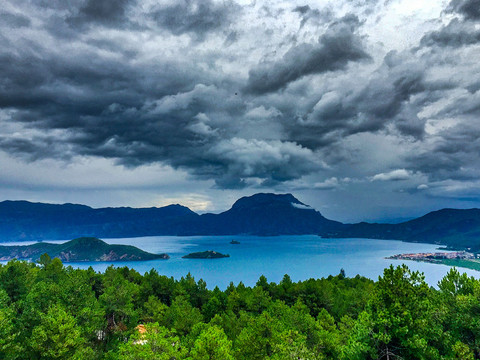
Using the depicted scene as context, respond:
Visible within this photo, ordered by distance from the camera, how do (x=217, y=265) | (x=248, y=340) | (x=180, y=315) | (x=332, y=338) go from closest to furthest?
1. (x=248, y=340)
2. (x=332, y=338)
3. (x=180, y=315)
4. (x=217, y=265)

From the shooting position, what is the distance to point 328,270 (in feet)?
516

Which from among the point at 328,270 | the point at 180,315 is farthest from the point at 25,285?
the point at 328,270

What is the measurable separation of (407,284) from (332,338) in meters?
13.5

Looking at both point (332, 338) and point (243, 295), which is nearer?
point (332, 338)

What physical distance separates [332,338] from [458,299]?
11593mm

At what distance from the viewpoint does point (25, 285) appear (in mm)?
36812

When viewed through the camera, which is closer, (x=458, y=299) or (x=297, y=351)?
(x=297, y=351)

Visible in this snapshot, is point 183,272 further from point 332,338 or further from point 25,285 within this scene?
point 332,338

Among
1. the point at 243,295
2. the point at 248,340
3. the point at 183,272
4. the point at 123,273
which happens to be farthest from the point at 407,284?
the point at 183,272

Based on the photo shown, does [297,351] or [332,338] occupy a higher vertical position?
[297,351]

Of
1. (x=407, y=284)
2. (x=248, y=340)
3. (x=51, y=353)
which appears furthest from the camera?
(x=248, y=340)

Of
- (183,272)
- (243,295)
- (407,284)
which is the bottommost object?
(183,272)

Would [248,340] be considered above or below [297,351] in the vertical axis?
below

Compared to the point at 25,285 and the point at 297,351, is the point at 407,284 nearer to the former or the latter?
the point at 297,351
